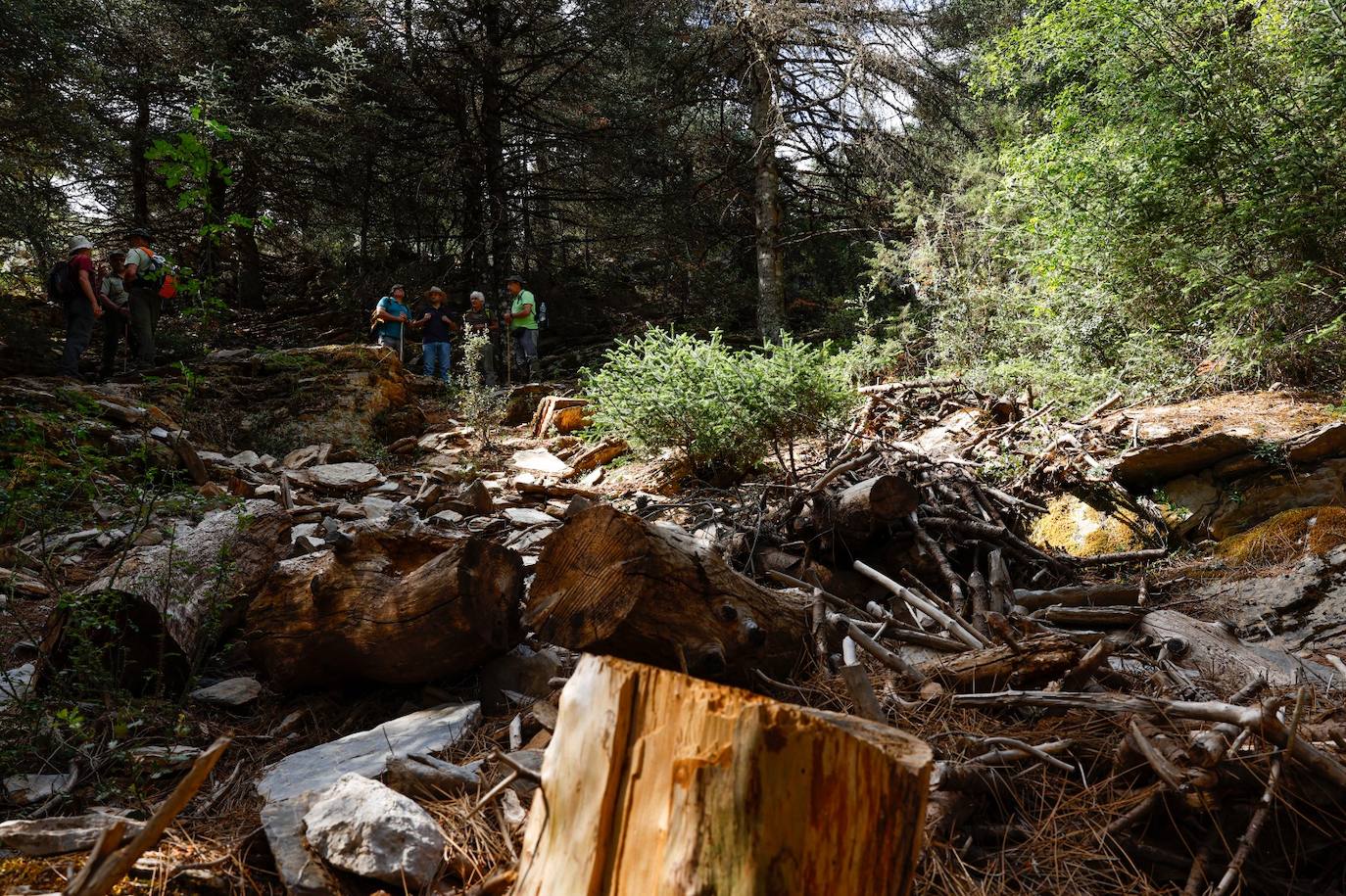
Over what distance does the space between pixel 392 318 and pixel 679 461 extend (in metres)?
6.99

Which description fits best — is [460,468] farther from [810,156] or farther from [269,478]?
[810,156]

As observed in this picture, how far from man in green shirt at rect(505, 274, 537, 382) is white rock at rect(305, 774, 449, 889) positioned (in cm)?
1076

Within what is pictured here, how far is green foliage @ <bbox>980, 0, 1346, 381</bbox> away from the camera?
639cm

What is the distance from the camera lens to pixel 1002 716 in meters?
2.55

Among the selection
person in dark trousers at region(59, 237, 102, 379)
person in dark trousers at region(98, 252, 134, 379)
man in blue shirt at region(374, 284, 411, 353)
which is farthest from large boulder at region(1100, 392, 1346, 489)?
person in dark trousers at region(98, 252, 134, 379)

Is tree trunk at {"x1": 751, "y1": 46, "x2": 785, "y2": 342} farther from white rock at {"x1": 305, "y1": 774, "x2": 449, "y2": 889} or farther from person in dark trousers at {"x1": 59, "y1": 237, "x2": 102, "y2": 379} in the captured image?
white rock at {"x1": 305, "y1": 774, "x2": 449, "y2": 889}

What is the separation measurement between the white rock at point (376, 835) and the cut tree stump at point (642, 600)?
2.70 feet

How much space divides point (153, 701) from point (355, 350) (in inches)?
301

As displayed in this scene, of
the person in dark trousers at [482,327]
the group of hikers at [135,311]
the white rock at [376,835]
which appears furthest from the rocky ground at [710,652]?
the person in dark trousers at [482,327]

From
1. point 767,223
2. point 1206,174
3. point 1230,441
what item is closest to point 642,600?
point 1230,441

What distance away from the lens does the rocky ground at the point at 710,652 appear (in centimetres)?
197

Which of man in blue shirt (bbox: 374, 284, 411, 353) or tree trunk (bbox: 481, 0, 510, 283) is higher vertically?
tree trunk (bbox: 481, 0, 510, 283)

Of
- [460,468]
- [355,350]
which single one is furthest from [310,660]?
[355,350]

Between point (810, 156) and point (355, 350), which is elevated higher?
point (810, 156)
